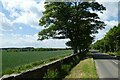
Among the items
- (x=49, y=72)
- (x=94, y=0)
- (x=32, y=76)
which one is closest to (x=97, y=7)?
(x=94, y=0)

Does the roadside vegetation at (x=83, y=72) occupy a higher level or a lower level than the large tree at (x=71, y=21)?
lower

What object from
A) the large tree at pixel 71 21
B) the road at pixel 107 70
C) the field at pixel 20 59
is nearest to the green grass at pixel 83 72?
the road at pixel 107 70

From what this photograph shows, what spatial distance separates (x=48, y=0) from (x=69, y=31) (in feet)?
23.9

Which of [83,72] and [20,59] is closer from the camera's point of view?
[83,72]

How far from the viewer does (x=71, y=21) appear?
157ft

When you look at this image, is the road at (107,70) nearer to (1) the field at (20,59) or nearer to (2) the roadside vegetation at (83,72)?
(2) the roadside vegetation at (83,72)

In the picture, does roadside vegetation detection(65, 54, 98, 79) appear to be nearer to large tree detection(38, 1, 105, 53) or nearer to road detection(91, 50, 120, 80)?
road detection(91, 50, 120, 80)

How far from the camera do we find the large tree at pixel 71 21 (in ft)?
155

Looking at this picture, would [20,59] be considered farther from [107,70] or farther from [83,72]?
[83,72]

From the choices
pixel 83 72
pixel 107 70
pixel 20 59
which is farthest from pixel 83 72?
pixel 20 59

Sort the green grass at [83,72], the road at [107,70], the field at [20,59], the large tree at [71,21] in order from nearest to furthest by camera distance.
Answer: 1. the green grass at [83,72]
2. the road at [107,70]
3. the field at [20,59]
4. the large tree at [71,21]

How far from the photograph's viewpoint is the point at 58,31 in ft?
163

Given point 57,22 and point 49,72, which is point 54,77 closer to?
point 49,72

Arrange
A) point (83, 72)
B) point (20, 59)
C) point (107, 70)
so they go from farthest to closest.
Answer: point (20, 59)
point (107, 70)
point (83, 72)
